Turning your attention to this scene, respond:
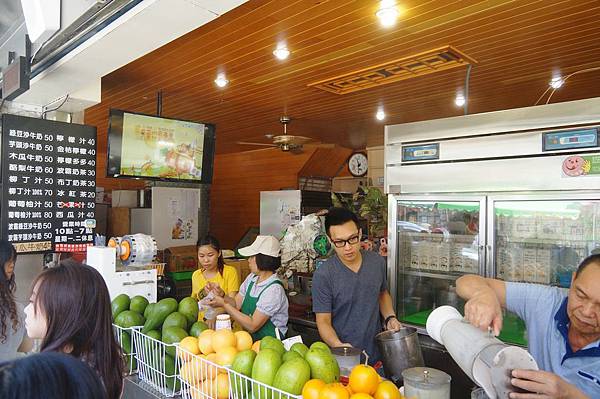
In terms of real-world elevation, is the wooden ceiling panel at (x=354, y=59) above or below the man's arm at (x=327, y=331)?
above

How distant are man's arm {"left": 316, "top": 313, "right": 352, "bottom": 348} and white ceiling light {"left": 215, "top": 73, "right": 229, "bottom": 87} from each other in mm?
2427

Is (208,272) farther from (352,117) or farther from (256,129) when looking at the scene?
(256,129)

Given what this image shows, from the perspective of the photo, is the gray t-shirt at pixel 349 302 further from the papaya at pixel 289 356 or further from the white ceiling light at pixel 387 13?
the white ceiling light at pixel 387 13

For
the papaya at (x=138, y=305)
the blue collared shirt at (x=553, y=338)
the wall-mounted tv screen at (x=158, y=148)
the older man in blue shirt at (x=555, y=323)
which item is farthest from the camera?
the wall-mounted tv screen at (x=158, y=148)

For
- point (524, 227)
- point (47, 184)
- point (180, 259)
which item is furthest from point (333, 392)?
point (180, 259)

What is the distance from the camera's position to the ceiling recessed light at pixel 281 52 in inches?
128

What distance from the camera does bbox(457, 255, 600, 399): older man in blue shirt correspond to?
1033 millimetres

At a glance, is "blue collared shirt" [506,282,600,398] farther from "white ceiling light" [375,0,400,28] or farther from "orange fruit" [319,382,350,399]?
"white ceiling light" [375,0,400,28]

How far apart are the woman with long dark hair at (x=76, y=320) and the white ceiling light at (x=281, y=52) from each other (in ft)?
7.82

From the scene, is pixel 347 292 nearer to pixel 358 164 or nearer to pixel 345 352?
pixel 345 352

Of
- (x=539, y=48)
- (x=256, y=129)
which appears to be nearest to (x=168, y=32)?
(x=539, y=48)

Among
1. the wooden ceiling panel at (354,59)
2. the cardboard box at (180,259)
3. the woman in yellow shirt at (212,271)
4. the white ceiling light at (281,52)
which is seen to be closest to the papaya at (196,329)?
the woman in yellow shirt at (212,271)

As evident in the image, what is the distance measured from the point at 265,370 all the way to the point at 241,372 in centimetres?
11

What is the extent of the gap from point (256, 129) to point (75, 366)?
6.16 meters
